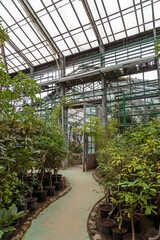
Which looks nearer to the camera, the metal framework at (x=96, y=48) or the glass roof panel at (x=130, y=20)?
the metal framework at (x=96, y=48)

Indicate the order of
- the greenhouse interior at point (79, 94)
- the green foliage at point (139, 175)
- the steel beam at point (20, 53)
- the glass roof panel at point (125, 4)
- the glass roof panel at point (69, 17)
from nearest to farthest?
1. the green foliage at point (139, 175)
2. the greenhouse interior at point (79, 94)
3. the glass roof panel at point (125, 4)
4. the glass roof panel at point (69, 17)
5. the steel beam at point (20, 53)

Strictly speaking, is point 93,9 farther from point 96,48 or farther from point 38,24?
point 38,24

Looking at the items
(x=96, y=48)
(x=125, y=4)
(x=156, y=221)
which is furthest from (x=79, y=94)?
(x=156, y=221)

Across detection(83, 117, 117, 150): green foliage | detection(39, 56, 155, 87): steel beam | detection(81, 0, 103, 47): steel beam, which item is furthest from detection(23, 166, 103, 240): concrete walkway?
detection(81, 0, 103, 47): steel beam

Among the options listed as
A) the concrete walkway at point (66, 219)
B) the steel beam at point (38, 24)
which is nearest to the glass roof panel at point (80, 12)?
the steel beam at point (38, 24)

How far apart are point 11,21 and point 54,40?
278 cm

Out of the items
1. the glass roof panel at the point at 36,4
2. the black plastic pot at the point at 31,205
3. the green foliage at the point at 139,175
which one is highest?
the glass roof panel at the point at 36,4

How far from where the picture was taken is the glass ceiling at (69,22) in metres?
8.27

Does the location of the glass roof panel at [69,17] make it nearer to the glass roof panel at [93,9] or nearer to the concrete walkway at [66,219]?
the glass roof panel at [93,9]

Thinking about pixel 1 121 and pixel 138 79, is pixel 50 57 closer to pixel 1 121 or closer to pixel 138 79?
pixel 138 79

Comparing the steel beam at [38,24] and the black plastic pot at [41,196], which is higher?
the steel beam at [38,24]

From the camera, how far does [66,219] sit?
321 centimetres

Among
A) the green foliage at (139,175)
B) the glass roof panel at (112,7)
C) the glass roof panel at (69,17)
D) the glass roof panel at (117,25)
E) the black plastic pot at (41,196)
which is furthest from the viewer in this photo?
the glass roof panel at (69,17)

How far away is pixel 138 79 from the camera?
8438mm
